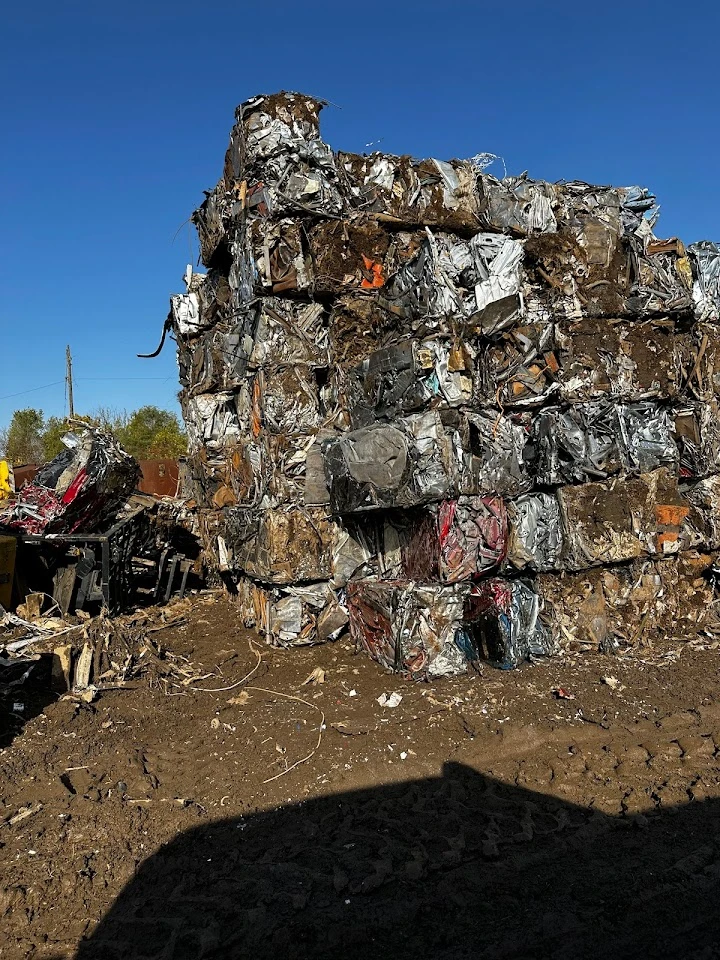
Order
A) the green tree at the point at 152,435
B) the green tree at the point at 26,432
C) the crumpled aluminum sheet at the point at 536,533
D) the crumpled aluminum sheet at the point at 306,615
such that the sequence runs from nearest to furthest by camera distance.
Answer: the crumpled aluminum sheet at the point at 536,533 < the crumpled aluminum sheet at the point at 306,615 < the green tree at the point at 152,435 < the green tree at the point at 26,432

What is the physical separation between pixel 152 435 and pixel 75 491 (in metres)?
28.4

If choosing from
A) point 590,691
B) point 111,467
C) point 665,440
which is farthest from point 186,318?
point 590,691

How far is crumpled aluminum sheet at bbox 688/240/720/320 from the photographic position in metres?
7.00

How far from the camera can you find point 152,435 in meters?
35.1

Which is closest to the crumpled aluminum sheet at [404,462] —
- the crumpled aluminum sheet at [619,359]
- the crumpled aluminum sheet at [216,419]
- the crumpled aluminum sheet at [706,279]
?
the crumpled aluminum sheet at [619,359]

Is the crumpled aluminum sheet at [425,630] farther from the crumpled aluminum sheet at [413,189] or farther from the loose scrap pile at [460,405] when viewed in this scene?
the crumpled aluminum sheet at [413,189]

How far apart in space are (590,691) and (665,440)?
2.47 metres

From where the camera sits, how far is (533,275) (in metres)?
6.80

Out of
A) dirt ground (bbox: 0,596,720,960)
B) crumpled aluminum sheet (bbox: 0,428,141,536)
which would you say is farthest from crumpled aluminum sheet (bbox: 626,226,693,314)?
crumpled aluminum sheet (bbox: 0,428,141,536)

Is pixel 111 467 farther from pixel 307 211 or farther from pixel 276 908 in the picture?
pixel 276 908

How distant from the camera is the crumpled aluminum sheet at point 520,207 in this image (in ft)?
22.4

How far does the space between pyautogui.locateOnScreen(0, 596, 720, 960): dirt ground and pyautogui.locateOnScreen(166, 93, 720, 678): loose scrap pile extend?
0.69 m

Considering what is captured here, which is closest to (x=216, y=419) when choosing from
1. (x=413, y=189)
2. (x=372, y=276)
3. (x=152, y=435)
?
(x=372, y=276)

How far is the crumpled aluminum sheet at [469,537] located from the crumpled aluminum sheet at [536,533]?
22 centimetres
